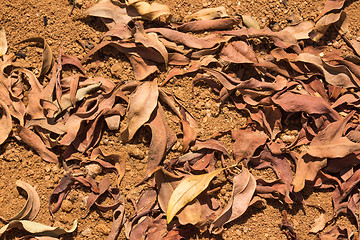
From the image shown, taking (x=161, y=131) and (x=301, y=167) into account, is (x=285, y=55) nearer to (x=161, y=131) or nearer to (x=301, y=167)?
(x=301, y=167)

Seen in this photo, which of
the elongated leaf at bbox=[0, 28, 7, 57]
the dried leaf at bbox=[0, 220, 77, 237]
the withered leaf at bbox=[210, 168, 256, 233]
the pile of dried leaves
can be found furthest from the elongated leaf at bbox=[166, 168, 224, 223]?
the elongated leaf at bbox=[0, 28, 7, 57]

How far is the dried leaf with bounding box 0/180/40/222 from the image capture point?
160 centimetres

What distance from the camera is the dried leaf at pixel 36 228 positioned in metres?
1.58

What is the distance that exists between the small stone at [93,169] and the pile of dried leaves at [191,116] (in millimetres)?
16

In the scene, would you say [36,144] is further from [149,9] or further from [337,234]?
[337,234]

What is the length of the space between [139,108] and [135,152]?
0.64 ft

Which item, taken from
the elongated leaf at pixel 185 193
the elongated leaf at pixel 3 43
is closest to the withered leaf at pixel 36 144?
the elongated leaf at pixel 3 43

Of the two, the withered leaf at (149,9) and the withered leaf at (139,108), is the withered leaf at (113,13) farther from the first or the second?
the withered leaf at (139,108)

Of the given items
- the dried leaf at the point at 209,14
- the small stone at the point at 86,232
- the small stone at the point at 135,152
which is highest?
the dried leaf at the point at 209,14

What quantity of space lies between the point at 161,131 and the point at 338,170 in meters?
0.80

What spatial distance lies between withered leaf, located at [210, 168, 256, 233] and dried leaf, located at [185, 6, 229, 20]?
2.43 ft

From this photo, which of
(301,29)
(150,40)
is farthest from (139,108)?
(301,29)

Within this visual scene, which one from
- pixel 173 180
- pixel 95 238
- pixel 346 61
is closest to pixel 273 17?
pixel 346 61

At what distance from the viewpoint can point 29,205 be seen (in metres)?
1.61
